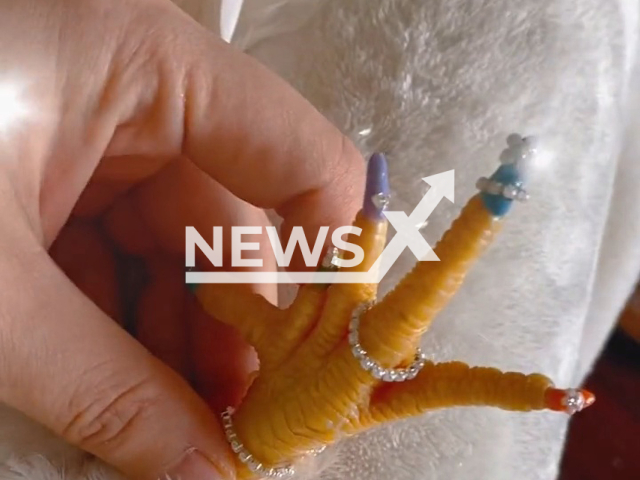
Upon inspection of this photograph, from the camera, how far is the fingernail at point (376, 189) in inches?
12.2

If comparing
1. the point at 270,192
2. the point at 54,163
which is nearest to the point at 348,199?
the point at 270,192

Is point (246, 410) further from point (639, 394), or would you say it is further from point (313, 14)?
point (639, 394)

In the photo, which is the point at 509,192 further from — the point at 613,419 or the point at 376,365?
the point at 613,419

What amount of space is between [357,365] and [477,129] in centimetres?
20

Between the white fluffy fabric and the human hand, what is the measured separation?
0.07 m

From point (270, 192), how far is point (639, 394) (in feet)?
2.47

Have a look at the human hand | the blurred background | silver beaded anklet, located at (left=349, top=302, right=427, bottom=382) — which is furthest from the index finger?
the blurred background

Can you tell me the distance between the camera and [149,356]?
0.37m

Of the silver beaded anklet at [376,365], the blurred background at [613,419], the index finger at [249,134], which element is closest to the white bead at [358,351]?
the silver beaded anklet at [376,365]

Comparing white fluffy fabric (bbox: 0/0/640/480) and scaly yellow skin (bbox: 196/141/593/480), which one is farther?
white fluffy fabric (bbox: 0/0/640/480)

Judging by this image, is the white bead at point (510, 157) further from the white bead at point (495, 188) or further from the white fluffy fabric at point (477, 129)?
the white fluffy fabric at point (477, 129)

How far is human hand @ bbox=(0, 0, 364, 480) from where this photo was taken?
34 cm

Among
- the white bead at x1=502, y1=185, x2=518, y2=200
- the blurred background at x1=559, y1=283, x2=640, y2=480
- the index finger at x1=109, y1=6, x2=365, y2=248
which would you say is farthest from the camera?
the blurred background at x1=559, y1=283, x2=640, y2=480
